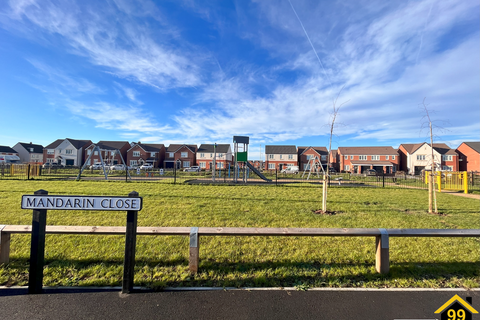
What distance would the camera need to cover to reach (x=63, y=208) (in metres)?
2.91

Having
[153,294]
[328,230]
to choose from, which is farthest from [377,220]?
[153,294]

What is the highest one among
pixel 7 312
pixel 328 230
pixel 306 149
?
pixel 306 149

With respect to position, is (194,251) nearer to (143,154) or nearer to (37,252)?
(37,252)

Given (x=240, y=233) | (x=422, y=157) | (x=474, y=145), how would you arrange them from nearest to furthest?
1. (x=240, y=233)
2. (x=474, y=145)
3. (x=422, y=157)

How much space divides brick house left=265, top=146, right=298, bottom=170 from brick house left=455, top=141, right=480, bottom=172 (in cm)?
3691

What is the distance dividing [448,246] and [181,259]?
17.0 ft

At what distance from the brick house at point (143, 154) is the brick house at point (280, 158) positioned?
92.5 ft

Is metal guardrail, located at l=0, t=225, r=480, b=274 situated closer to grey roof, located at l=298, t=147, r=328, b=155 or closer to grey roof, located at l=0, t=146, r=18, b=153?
grey roof, located at l=298, t=147, r=328, b=155

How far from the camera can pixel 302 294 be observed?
295 cm

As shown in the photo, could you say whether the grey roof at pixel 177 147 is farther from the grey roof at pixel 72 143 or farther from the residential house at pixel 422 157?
the residential house at pixel 422 157

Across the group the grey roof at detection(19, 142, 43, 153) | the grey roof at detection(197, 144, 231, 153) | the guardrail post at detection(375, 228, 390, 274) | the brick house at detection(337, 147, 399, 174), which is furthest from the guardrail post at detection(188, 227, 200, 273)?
the grey roof at detection(19, 142, 43, 153)

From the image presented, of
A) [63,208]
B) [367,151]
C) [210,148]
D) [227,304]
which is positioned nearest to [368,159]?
[367,151]

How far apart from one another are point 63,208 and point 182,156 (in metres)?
58.2

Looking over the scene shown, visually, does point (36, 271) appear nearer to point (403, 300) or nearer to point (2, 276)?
point (2, 276)
